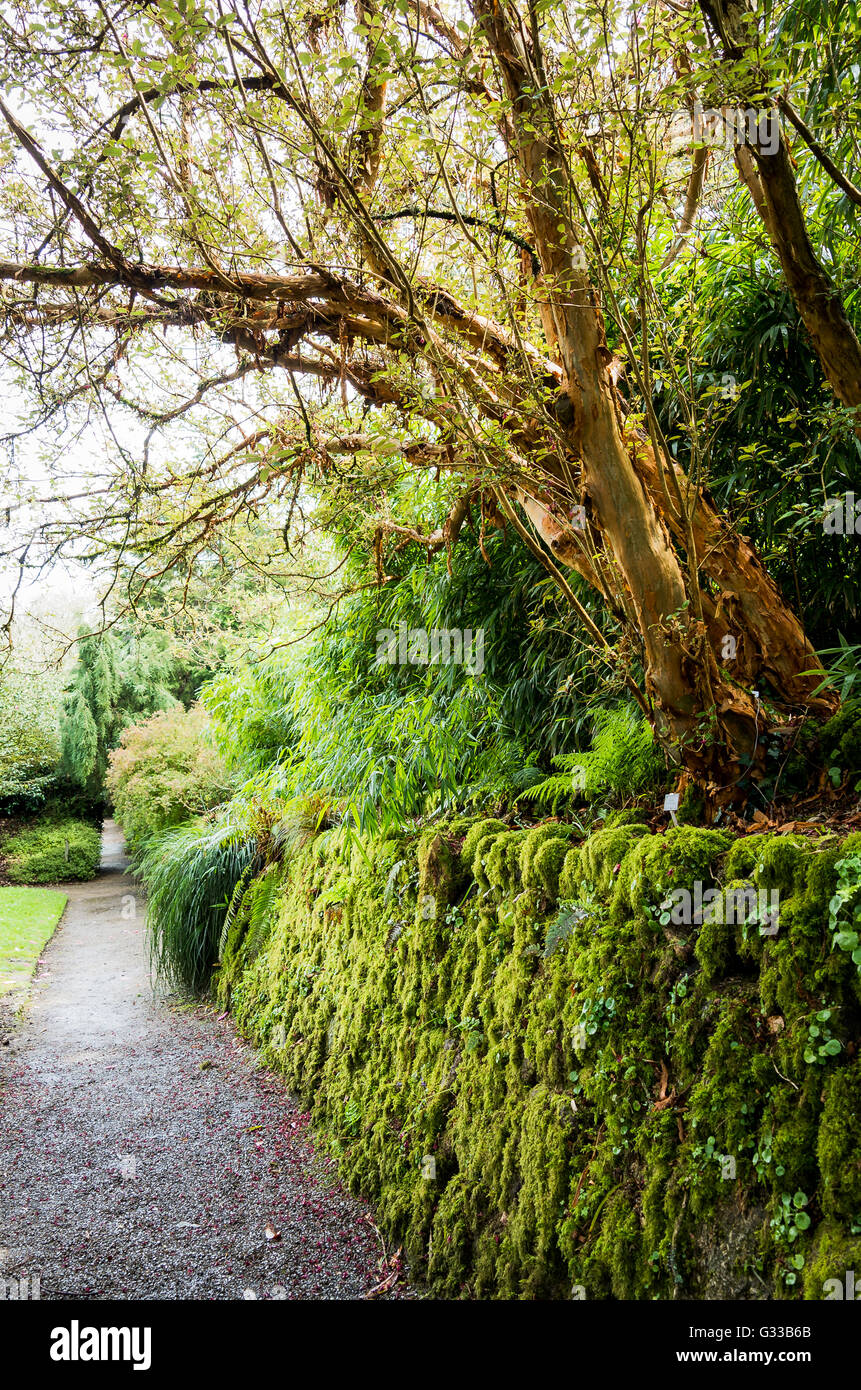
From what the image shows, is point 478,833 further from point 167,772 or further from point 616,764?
point 167,772

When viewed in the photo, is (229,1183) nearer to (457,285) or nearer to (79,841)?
(457,285)

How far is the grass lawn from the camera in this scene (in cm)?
832

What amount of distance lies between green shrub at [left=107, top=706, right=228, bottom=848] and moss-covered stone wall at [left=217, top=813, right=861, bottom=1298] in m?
5.64

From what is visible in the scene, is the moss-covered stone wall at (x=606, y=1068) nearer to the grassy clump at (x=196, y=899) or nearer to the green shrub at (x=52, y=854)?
the grassy clump at (x=196, y=899)

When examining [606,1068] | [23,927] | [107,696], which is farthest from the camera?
[107,696]

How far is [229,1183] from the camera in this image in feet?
13.1

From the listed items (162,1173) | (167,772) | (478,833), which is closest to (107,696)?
(167,772)

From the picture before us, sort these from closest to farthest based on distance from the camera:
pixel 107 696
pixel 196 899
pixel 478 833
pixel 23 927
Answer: pixel 478 833 < pixel 196 899 < pixel 23 927 < pixel 107 696

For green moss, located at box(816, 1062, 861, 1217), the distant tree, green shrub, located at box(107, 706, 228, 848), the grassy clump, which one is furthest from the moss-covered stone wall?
the distant tree

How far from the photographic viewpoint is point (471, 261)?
297 cm

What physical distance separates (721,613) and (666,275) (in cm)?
164

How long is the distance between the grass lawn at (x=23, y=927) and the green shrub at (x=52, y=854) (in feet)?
3.34

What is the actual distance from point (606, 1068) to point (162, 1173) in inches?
112

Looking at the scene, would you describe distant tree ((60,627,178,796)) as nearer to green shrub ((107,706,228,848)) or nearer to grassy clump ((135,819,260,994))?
green shrub ((107,706,228,848))
